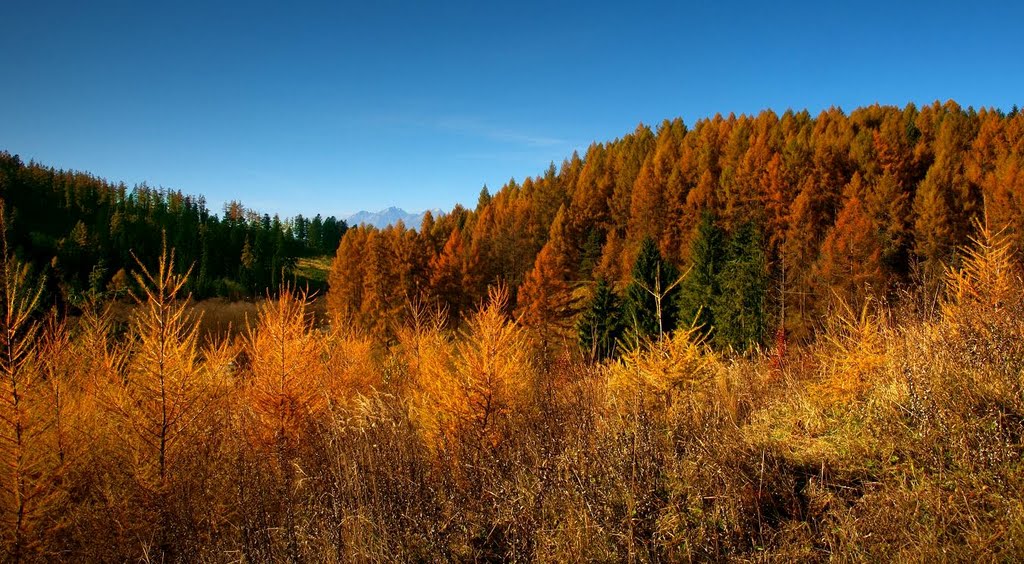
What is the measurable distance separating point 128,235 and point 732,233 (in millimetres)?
83416

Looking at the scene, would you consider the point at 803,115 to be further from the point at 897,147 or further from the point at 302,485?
the point at 302,485

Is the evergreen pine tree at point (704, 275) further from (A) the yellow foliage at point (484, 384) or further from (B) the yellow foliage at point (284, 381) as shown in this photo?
(B) the yellow foliage at point (284, 381)

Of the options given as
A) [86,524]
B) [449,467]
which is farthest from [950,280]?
[86,524]

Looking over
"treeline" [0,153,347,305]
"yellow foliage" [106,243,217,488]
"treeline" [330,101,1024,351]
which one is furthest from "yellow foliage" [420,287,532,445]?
"treeline" [0,153,347,305]

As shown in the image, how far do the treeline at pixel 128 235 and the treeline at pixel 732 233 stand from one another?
24.8 meters

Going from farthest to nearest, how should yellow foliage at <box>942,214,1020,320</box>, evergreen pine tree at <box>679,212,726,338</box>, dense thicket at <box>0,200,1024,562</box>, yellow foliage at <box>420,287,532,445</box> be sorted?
evergreen pine tree at <box>679,212,726,338</box> < yellow foliage at <box>420,287,532,445</box> < yellow foliage at <box>942,214,1020,320</box> < dense thicket at <box>0,200,1024,562</box>

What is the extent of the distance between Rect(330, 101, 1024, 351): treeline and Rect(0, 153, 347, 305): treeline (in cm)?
2475

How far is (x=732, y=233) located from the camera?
128 feet

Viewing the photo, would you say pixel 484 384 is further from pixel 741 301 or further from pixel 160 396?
pixel 741 301

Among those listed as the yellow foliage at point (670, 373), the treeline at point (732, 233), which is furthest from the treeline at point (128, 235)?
the yellow foliage at point (670, 373)

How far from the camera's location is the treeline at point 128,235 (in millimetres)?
60031

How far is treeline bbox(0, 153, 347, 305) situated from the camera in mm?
60031

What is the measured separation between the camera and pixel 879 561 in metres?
2.27

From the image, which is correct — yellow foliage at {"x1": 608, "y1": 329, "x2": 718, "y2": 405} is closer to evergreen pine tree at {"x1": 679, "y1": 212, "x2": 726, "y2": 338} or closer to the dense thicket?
the dense thicket
